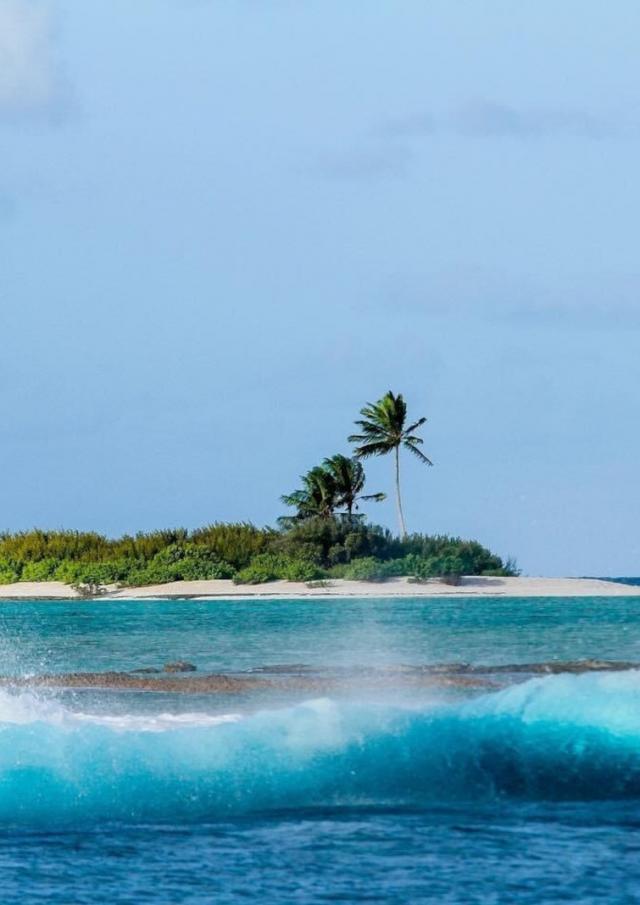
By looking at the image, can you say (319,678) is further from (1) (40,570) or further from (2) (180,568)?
(1) (40,570)

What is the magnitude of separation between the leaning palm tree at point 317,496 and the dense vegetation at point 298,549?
0.20 feet

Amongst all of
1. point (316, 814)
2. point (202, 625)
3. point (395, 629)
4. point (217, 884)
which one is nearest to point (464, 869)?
point (217, 884)

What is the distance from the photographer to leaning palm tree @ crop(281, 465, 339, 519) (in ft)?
295

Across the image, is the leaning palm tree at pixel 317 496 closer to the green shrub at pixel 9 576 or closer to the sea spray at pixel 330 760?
the green shrub at pixel 9 576

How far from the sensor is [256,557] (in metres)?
83.6

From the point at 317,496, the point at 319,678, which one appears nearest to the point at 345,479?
the point at 317,496

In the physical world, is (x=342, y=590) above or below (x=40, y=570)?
below

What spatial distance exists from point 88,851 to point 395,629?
36.0m

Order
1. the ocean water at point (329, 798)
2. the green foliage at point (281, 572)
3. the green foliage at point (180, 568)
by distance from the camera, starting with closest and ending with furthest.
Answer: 1. the ocean water at point (329, 798)
2. the green foliage at point (281, 572)
3. the green foliage at point (180, 568)

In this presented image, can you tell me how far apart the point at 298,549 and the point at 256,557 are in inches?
95.1

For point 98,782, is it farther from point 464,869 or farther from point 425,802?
point 464,869

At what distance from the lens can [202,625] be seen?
170 feet

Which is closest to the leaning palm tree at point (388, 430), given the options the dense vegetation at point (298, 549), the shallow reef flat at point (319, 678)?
the dense vegetation at point (298, 549)

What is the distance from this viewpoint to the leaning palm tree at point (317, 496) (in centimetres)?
8988
